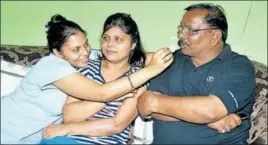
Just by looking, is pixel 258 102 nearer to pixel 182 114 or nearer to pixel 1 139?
pixel 182 114

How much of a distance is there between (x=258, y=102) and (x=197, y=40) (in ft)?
1.65

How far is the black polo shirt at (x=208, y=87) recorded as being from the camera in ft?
6.29

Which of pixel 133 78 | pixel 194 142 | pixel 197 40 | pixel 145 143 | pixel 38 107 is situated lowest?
pixel 145 143

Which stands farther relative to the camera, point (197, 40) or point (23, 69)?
point (23, 69)

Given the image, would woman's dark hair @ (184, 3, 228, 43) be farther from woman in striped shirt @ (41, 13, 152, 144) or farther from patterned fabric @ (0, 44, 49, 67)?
patterned fabric @ (0, 44, 49, 67)

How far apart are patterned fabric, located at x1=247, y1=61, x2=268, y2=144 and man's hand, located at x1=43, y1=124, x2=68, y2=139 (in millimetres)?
1052

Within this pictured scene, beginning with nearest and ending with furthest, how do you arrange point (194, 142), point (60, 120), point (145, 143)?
1. point (194, 142)
2. point (60, 120)
3. point (145, 143)

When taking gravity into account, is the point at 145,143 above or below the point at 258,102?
below

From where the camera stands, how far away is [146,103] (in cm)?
202

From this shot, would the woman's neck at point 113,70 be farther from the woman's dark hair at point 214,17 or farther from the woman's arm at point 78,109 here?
the woman's dark hair at point 214,17

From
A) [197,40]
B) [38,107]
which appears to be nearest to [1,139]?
[38,107]

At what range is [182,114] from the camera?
192 cm

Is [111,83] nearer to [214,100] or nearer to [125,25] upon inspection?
[125,25]

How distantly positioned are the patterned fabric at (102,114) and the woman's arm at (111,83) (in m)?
0.15
